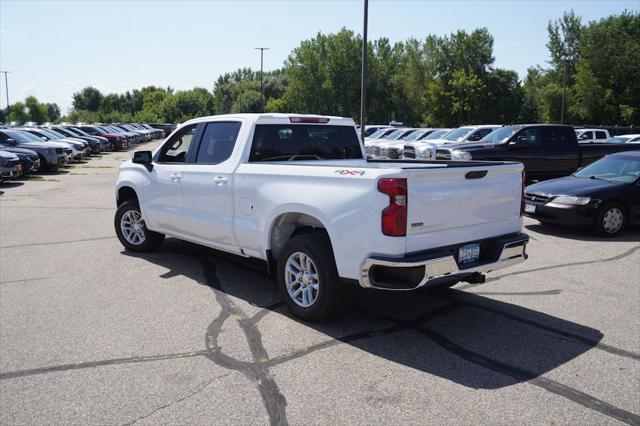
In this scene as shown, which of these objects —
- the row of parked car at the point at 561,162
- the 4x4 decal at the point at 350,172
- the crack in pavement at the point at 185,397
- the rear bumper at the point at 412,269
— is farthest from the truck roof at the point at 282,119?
the crack in pavement at the point at 185,397

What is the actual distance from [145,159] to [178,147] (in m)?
0.54

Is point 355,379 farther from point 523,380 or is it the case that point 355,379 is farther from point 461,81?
point 461,81

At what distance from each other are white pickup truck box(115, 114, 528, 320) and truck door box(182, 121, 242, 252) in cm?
2

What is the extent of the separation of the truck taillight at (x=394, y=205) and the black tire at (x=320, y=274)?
2.46ft

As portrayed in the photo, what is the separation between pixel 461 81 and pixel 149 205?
64.0m

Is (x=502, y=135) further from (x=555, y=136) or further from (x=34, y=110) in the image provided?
(x=34, y=110)

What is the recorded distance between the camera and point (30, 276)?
671cm

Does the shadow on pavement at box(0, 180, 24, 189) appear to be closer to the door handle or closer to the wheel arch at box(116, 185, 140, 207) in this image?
the wheel arch at box(116, 185, 140, 207)

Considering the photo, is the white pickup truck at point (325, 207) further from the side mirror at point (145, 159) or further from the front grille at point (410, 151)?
the front grille at point (410, 151)

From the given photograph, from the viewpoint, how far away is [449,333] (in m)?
4.83

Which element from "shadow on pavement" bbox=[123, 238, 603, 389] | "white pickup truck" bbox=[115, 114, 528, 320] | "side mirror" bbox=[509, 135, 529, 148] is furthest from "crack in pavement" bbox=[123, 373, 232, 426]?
"side mirror" bbox=[509, 135, 529, 148]

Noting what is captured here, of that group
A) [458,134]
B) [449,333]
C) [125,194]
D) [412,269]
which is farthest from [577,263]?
[458,134]

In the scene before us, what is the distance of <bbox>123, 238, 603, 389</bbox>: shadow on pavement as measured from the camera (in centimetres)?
414

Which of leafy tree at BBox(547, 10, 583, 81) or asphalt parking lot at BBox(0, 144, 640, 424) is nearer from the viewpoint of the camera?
asphalt parking lot at BBox(0, 144, 640, 424)
